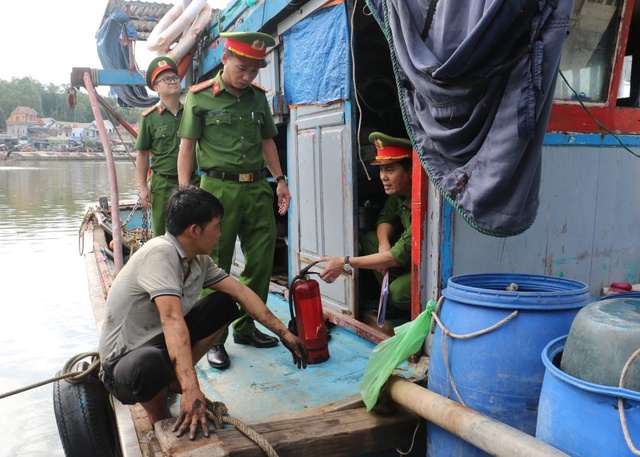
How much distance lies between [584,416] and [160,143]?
4.79 m

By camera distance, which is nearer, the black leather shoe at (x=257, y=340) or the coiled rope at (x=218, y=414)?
the coiled rope at (x=218, y=414)

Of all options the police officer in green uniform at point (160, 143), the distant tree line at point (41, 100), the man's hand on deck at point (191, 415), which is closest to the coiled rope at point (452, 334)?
the man's hand on deck at point (191, 415)

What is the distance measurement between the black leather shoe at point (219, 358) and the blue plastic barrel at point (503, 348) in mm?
1656

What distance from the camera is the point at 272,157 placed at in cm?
411

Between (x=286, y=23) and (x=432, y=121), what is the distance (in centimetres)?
283

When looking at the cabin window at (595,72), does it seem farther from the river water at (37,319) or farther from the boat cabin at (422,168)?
the river water at (37,319)

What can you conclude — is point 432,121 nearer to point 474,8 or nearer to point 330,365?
point 474,8

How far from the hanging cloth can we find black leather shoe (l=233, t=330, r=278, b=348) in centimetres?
200

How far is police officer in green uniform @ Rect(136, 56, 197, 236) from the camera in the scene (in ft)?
17.8

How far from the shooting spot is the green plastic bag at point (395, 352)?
2598 mm

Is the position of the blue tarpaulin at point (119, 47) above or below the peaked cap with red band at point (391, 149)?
above

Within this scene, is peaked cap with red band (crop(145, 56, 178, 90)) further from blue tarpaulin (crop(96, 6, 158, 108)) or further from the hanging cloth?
blue tarpaulin (crop(96, 6, 158, 108))

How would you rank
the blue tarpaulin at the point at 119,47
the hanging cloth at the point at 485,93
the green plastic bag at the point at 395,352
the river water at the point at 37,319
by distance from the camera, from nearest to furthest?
the hanging cloth at the point at 485,93
the green plastic bag at the point at 395,352
the river water at the point at 37,319
the blue tarpaulin at the point at 119,47

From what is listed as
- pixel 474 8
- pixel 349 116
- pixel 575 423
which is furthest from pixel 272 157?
pixel 575 423
